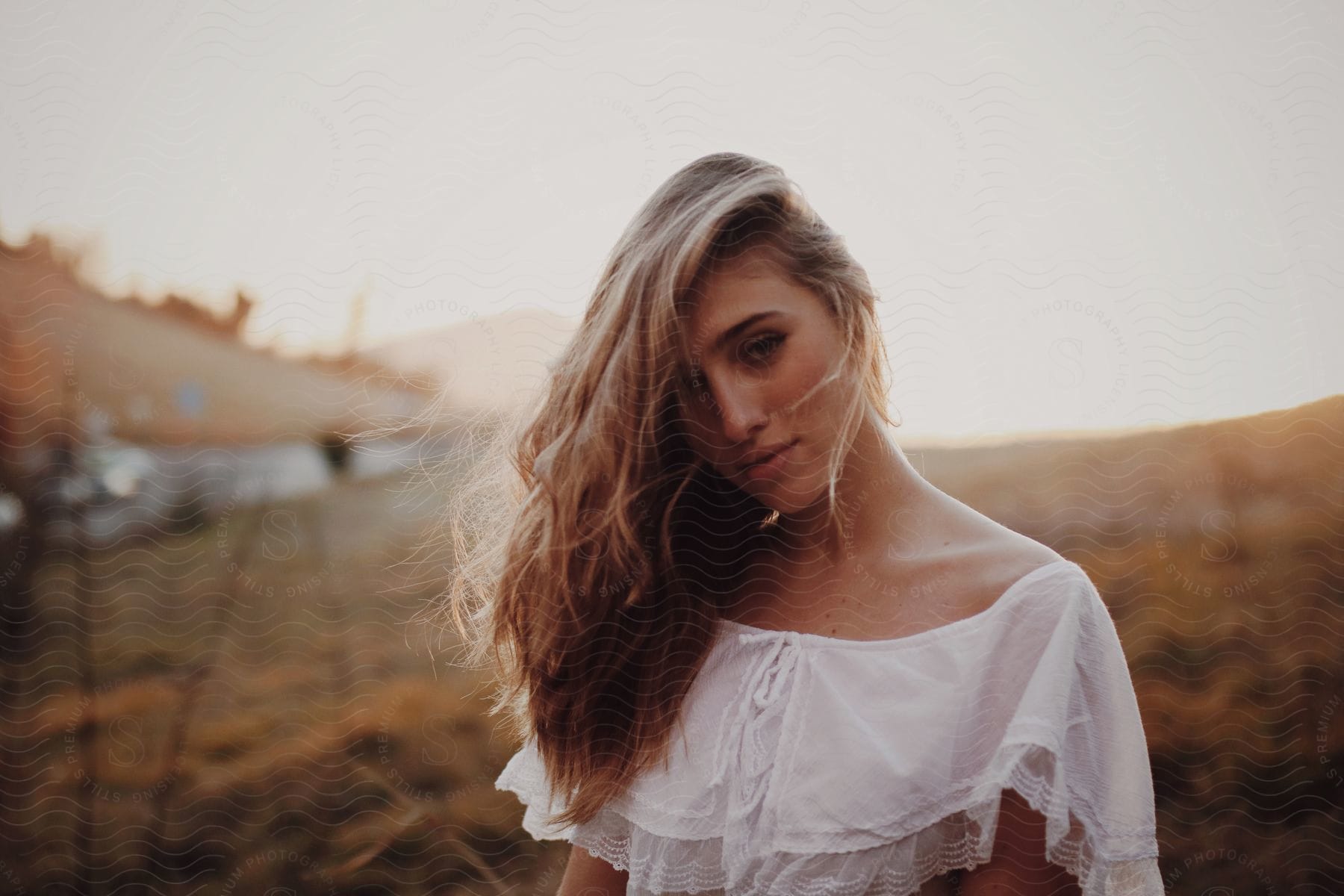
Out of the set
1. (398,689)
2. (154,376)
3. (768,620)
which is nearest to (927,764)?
(768,620)

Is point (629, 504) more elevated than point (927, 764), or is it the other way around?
point (629, 504)

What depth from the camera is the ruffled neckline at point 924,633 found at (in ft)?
2.77

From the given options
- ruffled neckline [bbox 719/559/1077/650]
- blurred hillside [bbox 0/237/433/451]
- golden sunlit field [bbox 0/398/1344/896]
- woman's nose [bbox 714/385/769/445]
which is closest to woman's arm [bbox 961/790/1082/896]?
ruffled neckline [bbox 719/559/1077/650]

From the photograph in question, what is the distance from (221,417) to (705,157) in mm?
1154

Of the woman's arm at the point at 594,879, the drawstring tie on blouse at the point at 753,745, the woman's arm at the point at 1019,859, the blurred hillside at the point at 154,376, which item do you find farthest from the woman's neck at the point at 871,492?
the blurred hillside at the point at 154,376

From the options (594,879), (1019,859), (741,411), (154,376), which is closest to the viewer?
(1019,859)

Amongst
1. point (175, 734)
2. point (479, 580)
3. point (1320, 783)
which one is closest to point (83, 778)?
point (175, 734)

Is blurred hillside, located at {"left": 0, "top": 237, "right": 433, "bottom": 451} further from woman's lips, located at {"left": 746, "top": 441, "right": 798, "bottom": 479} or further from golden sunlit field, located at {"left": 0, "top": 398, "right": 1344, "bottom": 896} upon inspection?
woman's lips, located at {"left": 746, "top": 441, "right": 798, "bottom": 479}

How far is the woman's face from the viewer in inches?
34.6

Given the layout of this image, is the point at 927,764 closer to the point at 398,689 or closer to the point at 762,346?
the point at 762,346

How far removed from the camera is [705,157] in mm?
974

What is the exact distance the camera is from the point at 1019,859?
2.59 feet

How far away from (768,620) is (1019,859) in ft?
1.23

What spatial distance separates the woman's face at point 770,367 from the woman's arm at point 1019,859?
39 centimetres
